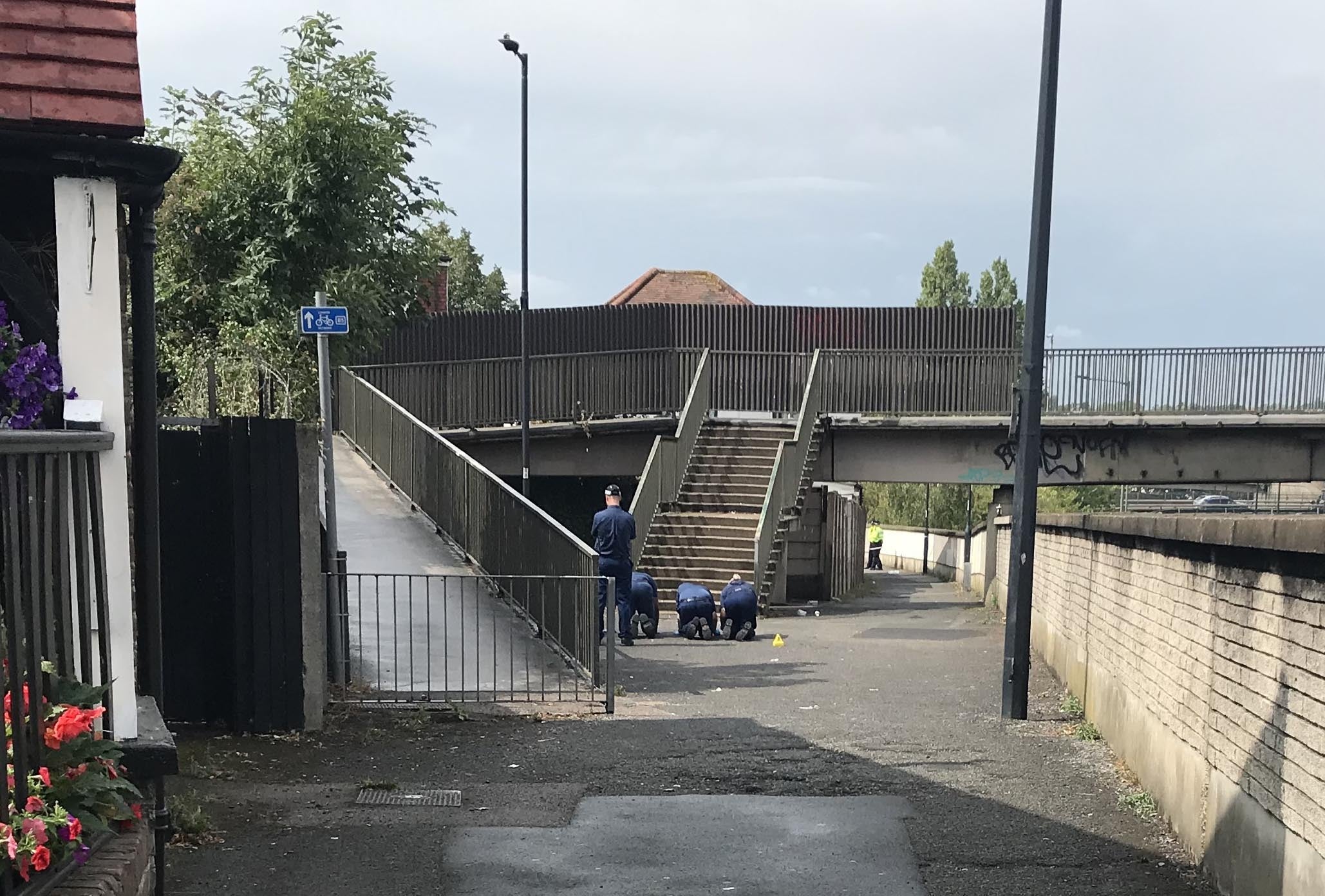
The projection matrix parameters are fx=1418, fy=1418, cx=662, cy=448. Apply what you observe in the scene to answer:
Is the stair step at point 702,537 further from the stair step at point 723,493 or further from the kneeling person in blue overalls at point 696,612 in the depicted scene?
the kneeling person in blue overalls at point 696,612

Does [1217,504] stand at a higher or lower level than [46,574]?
lower

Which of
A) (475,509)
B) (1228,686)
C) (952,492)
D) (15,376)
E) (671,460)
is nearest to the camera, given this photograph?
(15,376)

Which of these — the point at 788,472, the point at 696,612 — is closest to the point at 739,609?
the point at 696,612

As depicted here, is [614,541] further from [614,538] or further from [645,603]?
[645,603]

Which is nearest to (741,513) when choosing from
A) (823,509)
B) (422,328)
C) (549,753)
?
(823,509)

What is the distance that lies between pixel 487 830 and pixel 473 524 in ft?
28.1

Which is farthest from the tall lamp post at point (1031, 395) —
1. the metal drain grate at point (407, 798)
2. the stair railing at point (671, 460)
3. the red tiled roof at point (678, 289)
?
the red tiled roof at point (678, 289)

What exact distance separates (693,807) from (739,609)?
34.3 feet

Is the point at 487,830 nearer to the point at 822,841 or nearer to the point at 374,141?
the point at 822,841

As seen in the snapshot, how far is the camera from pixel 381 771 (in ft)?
28.1

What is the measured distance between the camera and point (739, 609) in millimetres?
18188

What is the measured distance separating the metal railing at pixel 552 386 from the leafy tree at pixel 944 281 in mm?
52672

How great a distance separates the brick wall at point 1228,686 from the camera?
16.3 feet

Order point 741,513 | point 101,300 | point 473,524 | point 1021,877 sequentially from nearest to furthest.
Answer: point 101,300
point 1021,877
point 473,524
point 741,513
